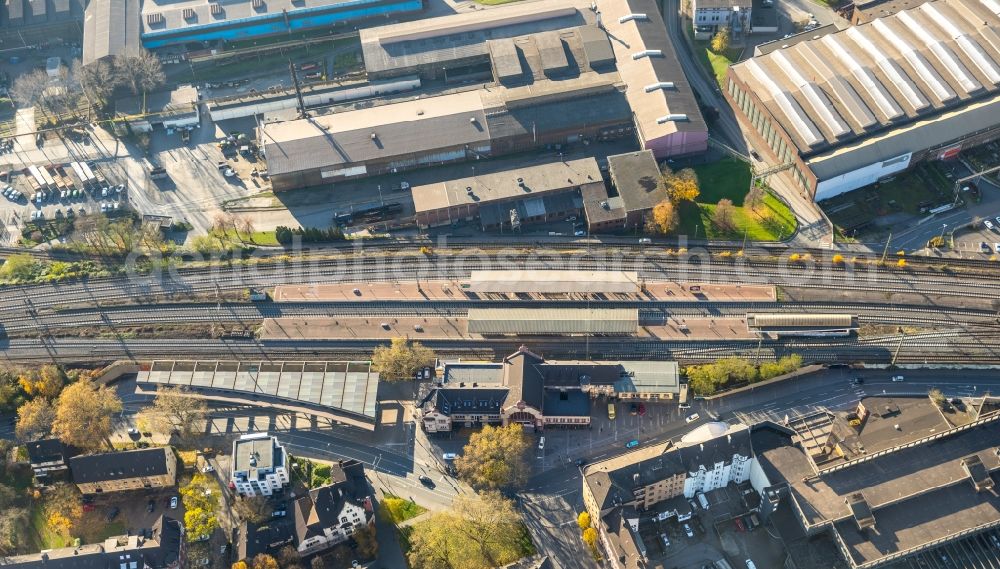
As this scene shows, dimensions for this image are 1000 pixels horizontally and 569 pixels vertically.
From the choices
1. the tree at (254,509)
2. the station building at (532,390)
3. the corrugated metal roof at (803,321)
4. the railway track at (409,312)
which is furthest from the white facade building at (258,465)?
the corrugated metal roof at (803,321)

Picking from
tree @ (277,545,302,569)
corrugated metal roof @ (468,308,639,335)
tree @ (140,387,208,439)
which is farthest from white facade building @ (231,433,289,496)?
corrugated metal roof @ (468,308,639,335)

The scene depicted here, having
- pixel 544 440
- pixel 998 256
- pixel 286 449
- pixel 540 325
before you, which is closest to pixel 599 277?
pixel 540 325

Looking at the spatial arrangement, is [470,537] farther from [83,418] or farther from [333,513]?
[83,418]

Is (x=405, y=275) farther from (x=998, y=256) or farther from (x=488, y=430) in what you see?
(x=998, y=256)

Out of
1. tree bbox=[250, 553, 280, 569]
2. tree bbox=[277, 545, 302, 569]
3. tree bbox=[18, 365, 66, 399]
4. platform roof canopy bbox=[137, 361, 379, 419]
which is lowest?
tree bbox=[277, 545, 302, 569]

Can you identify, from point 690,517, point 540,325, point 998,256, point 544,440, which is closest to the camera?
point 690,517

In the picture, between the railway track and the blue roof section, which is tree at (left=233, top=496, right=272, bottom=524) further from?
the blue roof section

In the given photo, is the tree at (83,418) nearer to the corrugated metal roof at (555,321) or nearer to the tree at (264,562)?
the tree at (264,562)
